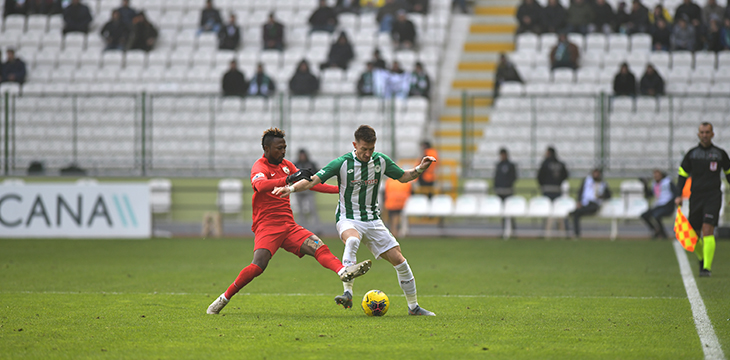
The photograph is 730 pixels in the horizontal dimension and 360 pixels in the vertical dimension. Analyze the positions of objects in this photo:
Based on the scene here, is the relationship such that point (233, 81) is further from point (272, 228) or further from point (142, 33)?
point (272, 228)

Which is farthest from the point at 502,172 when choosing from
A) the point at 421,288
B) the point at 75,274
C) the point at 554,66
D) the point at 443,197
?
the point at 75,274

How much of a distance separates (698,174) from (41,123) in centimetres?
1574

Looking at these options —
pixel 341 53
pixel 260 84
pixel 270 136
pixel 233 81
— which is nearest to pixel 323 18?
pixel 341 53

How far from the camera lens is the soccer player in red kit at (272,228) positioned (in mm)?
6844

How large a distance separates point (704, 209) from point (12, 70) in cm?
1850

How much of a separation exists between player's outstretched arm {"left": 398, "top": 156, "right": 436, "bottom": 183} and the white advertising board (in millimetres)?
10206

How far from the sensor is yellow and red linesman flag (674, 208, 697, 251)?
33.0ft

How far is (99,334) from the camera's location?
5.91m

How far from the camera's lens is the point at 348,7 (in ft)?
78.1

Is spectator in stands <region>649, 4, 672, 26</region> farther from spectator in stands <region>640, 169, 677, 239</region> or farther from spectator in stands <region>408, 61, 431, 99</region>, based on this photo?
spectator in stands <region>408, 61, 431, 99</region>

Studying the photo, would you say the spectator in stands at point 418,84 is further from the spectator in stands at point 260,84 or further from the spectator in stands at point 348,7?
the spectator in stands at point 348,7

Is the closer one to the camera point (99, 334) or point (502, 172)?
point (99, 334)

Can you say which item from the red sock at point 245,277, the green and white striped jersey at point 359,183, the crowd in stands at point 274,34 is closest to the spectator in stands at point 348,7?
the crowd in stands at point 274,34

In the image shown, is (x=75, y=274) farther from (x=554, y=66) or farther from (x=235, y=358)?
(x=554, y=66)
